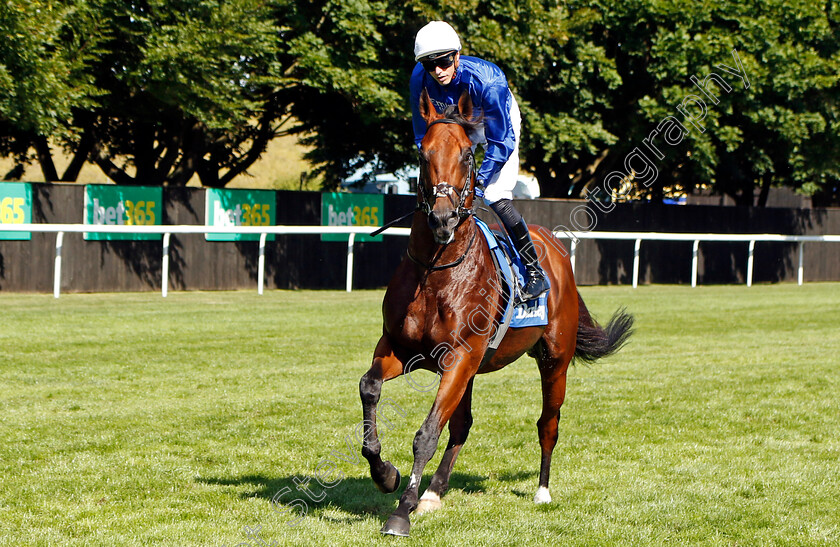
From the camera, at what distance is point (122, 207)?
15680 millimetres

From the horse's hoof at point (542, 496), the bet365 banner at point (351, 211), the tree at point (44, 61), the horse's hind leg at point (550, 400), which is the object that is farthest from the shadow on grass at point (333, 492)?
the bet365 banner at point (351, 211)

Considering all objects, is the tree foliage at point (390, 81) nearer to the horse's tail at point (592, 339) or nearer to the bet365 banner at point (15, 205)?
the bet365 banner at point (15, 205)

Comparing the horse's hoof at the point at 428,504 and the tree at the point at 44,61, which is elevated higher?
the tree at the point at 44,61

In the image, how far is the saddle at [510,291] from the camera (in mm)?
4945

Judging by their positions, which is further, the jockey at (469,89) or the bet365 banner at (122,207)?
the bet365 banner at (122,207)

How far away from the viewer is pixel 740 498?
5105mm

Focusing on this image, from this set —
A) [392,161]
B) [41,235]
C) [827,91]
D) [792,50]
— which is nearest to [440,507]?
[41,235]

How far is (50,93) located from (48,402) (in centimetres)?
761

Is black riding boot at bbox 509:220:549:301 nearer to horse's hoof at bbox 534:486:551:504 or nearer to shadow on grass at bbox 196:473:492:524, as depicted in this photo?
horse's hoof at bbox 534:486:551:504

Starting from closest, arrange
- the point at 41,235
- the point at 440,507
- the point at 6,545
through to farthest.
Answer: the point at 6,545 → the point at 440,507 → the point at 41,235

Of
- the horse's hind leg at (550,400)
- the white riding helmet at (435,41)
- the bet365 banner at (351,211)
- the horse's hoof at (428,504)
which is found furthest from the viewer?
the bet365 banner at (351,211)

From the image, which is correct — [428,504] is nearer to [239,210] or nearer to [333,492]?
[333,492]

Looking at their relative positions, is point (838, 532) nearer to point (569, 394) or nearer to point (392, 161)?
point (569, 394)

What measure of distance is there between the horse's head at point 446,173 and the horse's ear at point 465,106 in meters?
0.05
